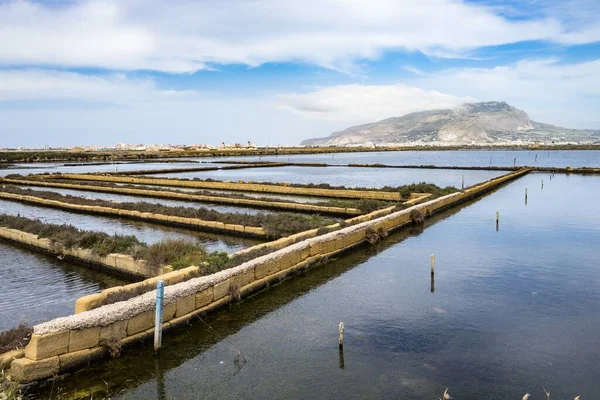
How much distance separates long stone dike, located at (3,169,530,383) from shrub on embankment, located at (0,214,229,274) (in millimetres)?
637

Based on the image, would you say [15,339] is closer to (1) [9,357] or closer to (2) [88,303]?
(1) [9,357]

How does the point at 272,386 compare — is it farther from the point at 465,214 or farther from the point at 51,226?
the point at 465,214

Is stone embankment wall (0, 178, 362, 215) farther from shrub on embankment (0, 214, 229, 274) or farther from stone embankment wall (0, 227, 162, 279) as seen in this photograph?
stone embankment wall (0, 227, 162, 279)

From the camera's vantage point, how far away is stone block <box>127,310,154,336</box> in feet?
22.6

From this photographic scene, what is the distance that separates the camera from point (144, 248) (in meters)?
11.2

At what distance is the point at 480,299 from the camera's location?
29.9 feet

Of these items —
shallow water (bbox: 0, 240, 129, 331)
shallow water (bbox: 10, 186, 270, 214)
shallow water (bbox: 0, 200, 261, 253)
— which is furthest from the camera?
shallow water (bbox: 10, 186, 270, 214)

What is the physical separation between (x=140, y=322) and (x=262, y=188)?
Answer: 2302cm

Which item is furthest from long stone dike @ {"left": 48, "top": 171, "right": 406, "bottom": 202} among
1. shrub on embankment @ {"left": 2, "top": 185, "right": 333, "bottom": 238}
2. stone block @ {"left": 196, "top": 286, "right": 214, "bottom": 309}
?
stone block @ {"left": 196, "top": 286, "right": 214, "bottom": 309}

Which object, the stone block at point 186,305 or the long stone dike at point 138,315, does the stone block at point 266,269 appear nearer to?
the long stone dike at point 138,315

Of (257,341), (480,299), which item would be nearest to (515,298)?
(480,299)

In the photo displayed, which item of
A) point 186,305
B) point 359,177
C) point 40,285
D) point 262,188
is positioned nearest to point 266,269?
point 186,305

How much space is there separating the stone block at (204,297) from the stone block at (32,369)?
2622 millimetres

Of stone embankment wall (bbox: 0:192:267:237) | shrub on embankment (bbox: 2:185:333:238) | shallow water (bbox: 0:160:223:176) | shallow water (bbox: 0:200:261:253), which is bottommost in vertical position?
shallow water (bbox: 0:200:261:253)
